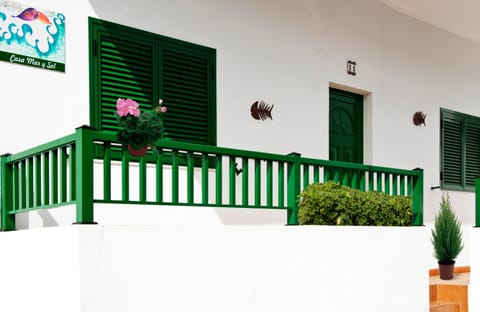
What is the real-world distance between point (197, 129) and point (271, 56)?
1508mm

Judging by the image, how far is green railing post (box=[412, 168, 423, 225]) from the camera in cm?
615

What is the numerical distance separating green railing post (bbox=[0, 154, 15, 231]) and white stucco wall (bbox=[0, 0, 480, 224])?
20 centimetres

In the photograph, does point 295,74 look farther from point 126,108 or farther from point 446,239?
point 126,108

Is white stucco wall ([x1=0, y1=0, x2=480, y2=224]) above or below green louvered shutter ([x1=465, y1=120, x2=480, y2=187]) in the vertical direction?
above

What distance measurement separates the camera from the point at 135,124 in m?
3.78

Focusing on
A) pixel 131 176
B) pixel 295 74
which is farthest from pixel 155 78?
pixel 295 74

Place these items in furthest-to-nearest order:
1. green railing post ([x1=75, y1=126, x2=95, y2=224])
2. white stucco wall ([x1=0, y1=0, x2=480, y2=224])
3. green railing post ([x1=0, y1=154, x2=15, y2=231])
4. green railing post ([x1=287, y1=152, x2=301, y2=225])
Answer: green railing post ([x1=287, y1=152, x2=301, y2=225]), white stucco wall ([x1=0, y1=0, x2=480, y2=224]), green railing post ([x1=0, y1=154, x2=15, y2=231]), green railing post ([x1=75, y1=126, x2=95, y2=224])

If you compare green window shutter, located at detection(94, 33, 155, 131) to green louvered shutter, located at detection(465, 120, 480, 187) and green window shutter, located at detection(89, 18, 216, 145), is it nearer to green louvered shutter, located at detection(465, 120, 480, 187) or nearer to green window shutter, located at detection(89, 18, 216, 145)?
green window shutter, located at detection(89, 18, 216, 145)

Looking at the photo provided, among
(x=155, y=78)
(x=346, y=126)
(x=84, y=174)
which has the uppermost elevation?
(x=155, y=78)

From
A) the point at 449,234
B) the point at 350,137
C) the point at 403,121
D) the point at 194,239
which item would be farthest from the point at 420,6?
the point at 194,239

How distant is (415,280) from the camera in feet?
19.4

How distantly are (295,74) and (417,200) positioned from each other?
2.19 meters

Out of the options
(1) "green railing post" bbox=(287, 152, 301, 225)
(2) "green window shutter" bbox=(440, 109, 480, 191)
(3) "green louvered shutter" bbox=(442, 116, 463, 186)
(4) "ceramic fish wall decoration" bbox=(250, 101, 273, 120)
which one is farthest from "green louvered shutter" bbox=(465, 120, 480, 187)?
(1) "green railing post" bbox=(287, 152, 301, 225)

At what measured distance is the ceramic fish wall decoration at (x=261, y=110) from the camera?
6.31 metres
